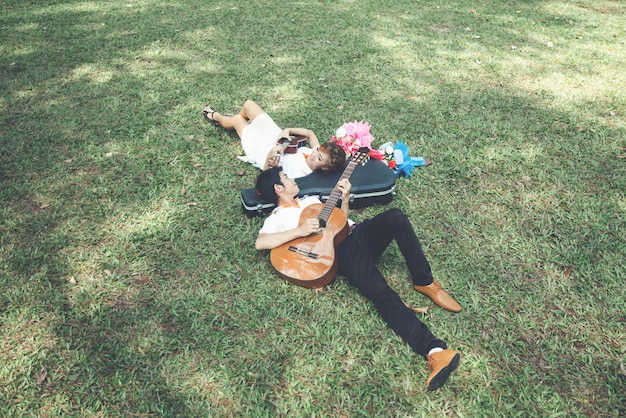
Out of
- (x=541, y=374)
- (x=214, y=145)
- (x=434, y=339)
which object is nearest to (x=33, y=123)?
(x=214, y=145)

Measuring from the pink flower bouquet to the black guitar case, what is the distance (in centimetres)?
21

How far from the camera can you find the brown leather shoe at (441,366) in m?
2.48

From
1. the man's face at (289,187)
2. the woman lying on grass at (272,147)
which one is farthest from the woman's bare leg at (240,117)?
the man's face at (289,187)

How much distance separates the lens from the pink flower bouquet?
13.1 feet

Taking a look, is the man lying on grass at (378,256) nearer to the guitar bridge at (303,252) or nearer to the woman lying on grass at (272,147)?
the guitar bridge at (303,252)

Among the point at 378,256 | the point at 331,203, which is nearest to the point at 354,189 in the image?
the point at 331,203

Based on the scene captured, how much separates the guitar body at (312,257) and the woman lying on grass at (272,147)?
2.71ft

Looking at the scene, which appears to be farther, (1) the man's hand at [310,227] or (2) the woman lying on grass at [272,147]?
(2) the woman lying on grass at [272,147]

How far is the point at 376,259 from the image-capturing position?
10.7 feet

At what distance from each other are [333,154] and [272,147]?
707mm

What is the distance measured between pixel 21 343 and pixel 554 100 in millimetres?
6129

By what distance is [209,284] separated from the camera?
10.5 ft

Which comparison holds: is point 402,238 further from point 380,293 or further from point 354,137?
point 354,137

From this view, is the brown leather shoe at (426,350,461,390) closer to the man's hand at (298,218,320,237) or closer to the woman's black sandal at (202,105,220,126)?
the man's hand at (298,218,320,237)
